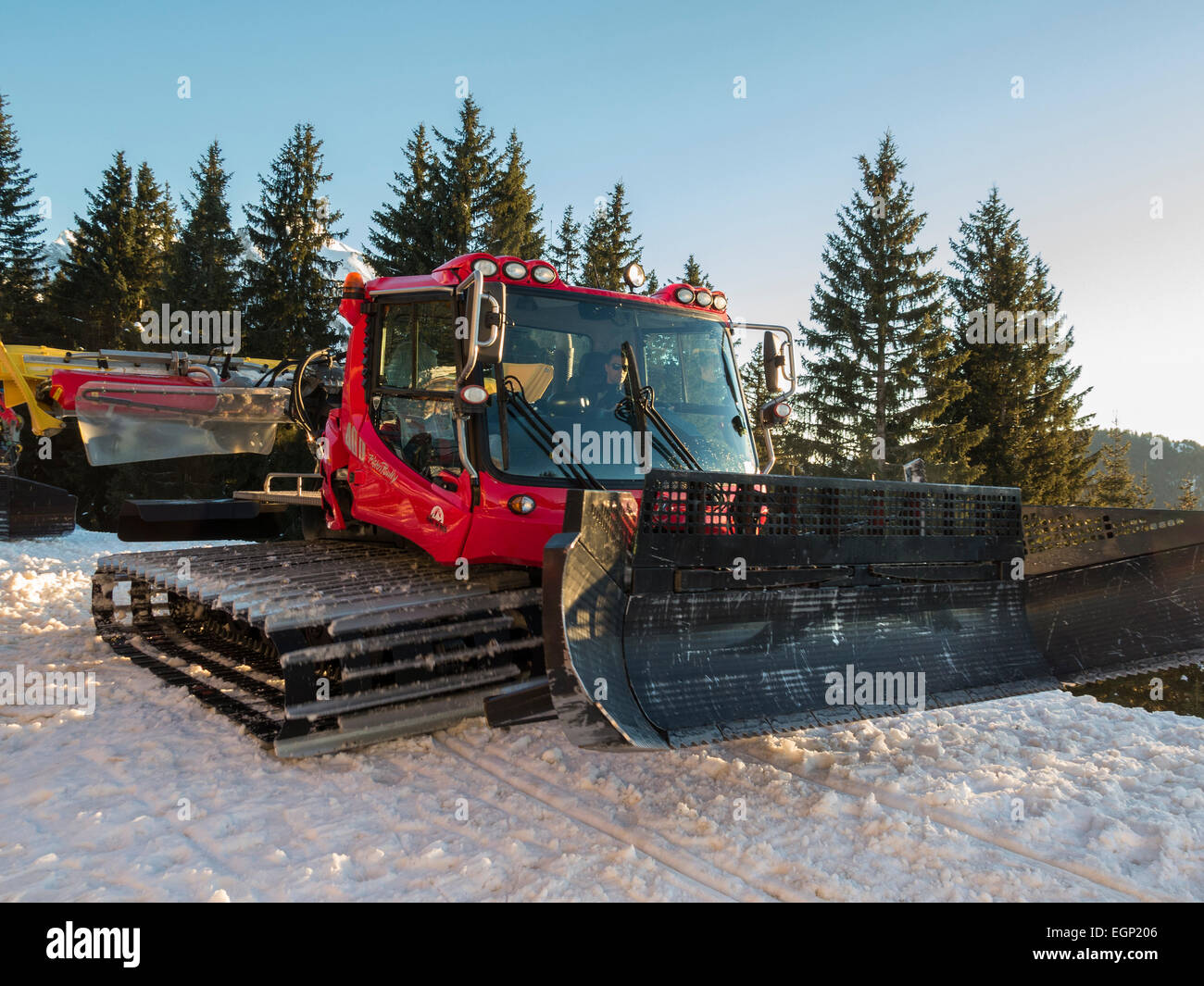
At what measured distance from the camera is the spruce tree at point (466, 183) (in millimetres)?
26625

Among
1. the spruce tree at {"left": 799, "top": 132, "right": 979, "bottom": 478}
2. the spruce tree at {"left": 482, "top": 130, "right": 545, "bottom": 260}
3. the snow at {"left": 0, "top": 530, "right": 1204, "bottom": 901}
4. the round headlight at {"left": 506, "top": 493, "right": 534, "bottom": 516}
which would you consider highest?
the spruce tree at {"left": 482, "top": 130, "right": 545, "bottom": 260}

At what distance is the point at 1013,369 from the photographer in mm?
27406

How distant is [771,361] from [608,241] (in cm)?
2674

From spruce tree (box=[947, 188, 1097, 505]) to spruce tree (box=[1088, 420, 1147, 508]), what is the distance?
5.65 feet

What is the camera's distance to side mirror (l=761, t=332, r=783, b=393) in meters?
5.64

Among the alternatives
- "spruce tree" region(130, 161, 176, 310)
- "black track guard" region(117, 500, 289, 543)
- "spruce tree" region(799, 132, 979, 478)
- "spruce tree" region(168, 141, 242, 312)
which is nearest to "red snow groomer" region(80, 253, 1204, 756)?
"black track guard" region(117, 500, 289, 543)

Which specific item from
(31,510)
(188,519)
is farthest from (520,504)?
(31,510)

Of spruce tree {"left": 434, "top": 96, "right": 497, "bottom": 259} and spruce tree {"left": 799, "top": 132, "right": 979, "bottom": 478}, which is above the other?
spruce tree {"left": 434, "top": 96, "right": 497, "bottom": 259}

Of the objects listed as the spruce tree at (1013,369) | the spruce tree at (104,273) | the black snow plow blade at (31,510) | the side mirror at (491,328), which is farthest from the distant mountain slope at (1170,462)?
the side mirror at (491,328)

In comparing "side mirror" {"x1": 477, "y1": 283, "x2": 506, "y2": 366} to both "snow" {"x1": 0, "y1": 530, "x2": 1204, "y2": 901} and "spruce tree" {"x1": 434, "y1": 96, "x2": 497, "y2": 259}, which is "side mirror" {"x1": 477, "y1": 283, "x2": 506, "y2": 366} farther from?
"spruce tree" {"x1": 434, "y1": 96, "x2": 497, "y2": 259}

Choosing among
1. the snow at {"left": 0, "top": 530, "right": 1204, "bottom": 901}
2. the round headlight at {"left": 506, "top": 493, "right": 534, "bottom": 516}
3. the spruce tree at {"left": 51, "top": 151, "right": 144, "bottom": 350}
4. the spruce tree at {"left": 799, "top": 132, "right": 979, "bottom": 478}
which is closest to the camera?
the snow at {"left": 0, "top": 530, "right": 1204, "bottom": 901}
